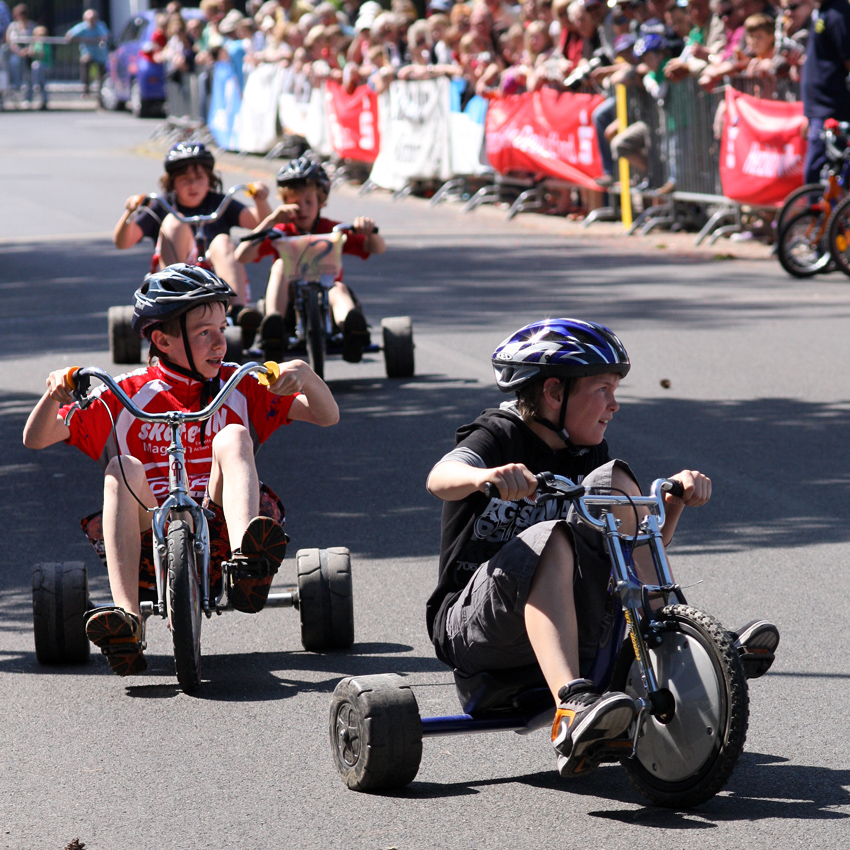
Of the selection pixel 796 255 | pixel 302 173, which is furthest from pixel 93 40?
pixel 302 173

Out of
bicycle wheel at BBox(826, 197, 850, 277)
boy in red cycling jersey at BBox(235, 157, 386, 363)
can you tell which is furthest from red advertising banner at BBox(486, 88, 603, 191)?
boy in red cycling jersey at BBox(235, 157, 386, 363)

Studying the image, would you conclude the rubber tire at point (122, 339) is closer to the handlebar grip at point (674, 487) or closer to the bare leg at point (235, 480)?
the bare leg at point (235, 480)

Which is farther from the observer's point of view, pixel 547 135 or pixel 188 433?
pixel 547 135

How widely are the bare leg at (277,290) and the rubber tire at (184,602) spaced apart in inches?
199

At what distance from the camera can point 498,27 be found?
2048cm

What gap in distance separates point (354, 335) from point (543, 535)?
234 inches

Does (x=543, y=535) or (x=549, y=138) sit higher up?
(x=549, y=138)

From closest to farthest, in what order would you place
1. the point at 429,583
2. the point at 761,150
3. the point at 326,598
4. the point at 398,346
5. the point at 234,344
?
the point at 326,598 < the point at 429,583 < the point at 234,344 < the point at 398,346 < the point at 761,150

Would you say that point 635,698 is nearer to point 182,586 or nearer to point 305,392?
point 182,586

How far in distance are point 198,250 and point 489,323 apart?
9.15 feet

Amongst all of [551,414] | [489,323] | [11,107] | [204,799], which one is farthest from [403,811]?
[11,107]

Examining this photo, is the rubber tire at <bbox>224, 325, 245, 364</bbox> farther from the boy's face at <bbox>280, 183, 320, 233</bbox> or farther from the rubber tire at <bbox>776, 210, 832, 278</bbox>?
the rubber tire at <bbox>776, 210, 832, 278</bbox>

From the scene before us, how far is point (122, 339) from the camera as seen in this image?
34.2 feet

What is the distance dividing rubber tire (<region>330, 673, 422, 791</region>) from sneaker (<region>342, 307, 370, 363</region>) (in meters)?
5.62
